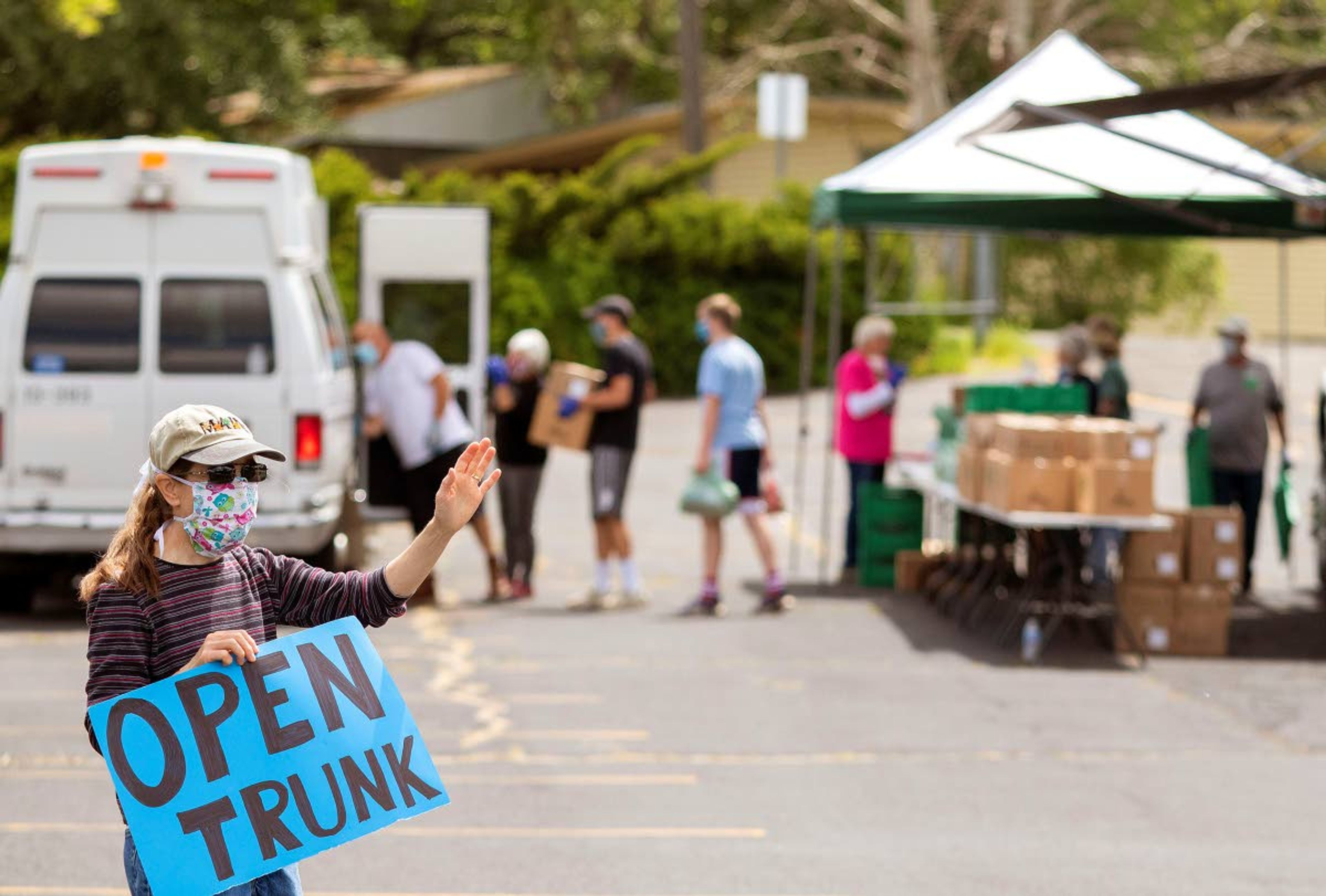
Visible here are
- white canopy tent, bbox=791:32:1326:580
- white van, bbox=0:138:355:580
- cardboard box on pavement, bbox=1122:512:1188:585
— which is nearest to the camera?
cardboard box on pavement, bbox=1122:512:1188:585

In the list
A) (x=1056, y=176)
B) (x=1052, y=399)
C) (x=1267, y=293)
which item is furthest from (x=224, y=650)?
(x=1267, y=293)

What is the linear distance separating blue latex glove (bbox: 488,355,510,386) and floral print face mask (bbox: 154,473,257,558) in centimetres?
879

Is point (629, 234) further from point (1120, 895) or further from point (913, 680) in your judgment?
point (1120, 895)

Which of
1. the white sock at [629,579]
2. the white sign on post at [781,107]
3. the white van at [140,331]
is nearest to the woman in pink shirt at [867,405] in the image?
the white sock at [629,579]

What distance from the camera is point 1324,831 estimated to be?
766cm

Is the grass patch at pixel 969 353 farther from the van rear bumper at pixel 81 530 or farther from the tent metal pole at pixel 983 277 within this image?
the van rear bumper at pixel 81 530

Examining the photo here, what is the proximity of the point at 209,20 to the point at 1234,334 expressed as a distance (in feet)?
65.9

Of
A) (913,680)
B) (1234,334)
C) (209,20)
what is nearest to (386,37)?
Answer: (209,20)

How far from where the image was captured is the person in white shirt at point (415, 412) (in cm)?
1310

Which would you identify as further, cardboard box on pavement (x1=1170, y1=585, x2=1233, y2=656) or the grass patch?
the grass patch

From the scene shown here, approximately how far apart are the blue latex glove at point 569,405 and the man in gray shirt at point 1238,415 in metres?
4.21

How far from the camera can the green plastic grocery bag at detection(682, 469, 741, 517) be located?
12570 mm

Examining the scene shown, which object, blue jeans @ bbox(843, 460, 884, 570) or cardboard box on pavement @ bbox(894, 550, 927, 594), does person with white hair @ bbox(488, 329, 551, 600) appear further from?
cardboard box on pavement @ bbox(894, 550, 927, 594)

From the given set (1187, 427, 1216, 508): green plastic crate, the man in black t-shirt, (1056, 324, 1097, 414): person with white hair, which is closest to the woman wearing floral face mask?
the man in black t-shirt
